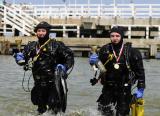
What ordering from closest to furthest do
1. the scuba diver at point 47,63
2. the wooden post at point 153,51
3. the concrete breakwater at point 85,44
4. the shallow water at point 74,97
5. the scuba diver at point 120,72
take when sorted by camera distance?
the scuba diver at point 120,72 → the scuba diver at point 47,63 → the shallow water at point 74,97 → the wooden post at point 153,51 → the concrete breakwater at point 85,44

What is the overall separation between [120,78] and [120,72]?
8cm

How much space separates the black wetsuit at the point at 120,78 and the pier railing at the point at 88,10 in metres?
31.9

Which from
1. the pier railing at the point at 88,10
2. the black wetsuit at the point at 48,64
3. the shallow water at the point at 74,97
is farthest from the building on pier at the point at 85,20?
the black wetsuit at the point at 48,64

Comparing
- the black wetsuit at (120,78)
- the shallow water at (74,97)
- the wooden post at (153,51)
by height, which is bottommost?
the wooden post at (153,51)

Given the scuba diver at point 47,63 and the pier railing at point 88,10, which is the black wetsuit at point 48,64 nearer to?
the scuba diver at point 47,63

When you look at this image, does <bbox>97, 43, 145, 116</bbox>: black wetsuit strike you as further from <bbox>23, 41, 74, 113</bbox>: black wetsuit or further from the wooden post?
the wooden post

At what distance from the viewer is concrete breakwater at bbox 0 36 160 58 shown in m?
36.1

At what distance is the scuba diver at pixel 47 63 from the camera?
826 cm

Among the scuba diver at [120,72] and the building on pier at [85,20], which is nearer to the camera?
the scuba diver at [120,72]

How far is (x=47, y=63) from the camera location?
27.3ft

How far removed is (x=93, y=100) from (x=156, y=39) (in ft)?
79.0

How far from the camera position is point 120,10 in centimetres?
4075

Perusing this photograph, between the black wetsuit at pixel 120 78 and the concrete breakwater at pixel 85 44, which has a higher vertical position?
the black wetsuit at pixel 120 78

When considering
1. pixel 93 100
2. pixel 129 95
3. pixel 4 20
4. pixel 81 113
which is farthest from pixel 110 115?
pixel 4 20
